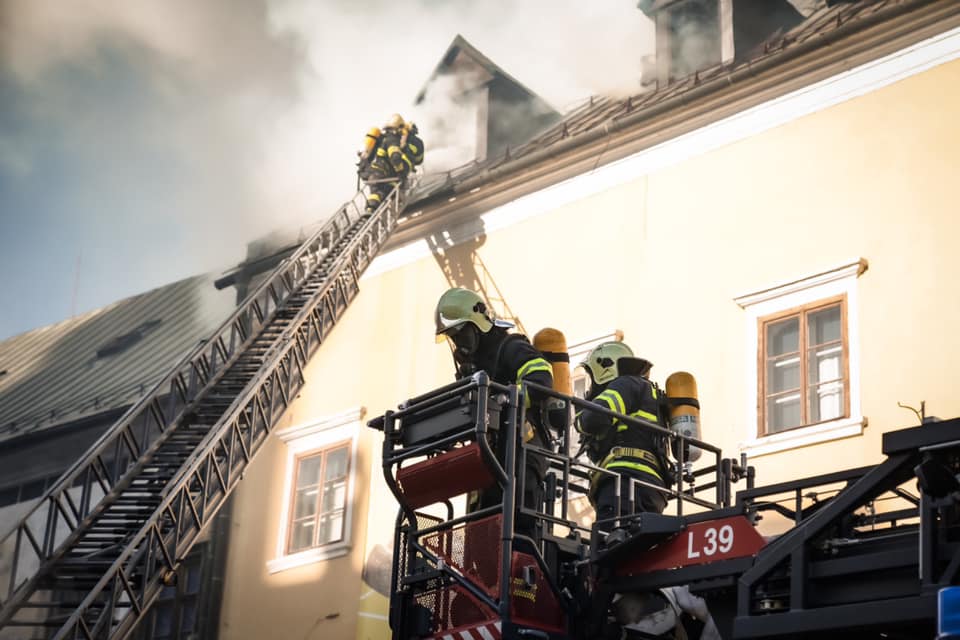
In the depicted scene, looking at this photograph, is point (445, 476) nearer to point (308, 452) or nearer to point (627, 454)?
point (627, 454)

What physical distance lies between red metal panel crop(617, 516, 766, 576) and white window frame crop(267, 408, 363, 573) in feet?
28.5

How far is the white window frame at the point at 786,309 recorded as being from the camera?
12086 mm

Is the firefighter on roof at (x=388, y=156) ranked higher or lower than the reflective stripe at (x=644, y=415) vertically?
higher

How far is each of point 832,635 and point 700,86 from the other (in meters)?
8.62

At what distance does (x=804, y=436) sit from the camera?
1224 cm

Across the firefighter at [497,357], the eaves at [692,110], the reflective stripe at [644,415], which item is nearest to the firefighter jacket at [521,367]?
the firefighter at [497,357]

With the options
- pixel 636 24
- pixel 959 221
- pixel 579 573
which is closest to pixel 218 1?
pixel 636 24

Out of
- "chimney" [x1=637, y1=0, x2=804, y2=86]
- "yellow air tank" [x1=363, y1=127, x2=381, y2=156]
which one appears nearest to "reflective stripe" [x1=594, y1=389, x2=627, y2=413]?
"chimney" [x1=637, y1=0, x2=804, y2=86]

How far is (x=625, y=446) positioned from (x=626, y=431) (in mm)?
110

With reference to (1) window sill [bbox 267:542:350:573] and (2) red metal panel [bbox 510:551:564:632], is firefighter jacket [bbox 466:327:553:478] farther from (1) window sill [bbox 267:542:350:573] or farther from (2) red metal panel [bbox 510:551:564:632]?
(1) window sill [bbox 267:542:350:573]

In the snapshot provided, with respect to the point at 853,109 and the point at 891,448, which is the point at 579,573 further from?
the point at 853,109

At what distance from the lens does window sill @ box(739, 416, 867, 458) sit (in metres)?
11.9

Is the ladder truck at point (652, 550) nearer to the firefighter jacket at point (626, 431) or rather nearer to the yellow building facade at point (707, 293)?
the firefighter jacket at point (626, 431)

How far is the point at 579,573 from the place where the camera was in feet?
28.2
